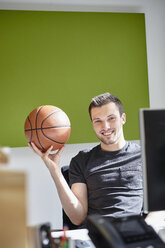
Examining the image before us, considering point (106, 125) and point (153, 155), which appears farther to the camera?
point (106, 125)

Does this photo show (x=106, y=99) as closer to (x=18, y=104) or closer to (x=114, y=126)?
Answer: (x=114, y=126)

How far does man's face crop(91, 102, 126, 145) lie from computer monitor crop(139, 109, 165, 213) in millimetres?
735

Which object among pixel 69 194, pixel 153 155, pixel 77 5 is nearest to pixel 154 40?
pixel 77 5

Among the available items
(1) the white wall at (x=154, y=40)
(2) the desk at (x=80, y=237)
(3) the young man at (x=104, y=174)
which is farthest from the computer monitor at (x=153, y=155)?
(1) the white wall at (x=154, y=40)

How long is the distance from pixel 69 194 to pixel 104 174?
0.21m

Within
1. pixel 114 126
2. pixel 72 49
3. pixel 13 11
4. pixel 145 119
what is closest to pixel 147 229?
pixel 145 119

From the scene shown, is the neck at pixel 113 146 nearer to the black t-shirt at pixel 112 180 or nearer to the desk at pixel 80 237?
the black t-shirt at pixel 112 180

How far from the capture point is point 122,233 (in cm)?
92

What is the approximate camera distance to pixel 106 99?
1717 millimetres

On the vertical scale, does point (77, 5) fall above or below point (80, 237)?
above

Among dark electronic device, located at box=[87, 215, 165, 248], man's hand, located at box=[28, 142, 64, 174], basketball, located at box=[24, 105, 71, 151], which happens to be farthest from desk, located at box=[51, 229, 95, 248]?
basketball, located at box=[24, 105, 71, 151]

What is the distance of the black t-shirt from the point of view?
1561 millimetres

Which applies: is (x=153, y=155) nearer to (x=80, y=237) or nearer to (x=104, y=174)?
(x=80, y=237)

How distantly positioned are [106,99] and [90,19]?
1.27 m
